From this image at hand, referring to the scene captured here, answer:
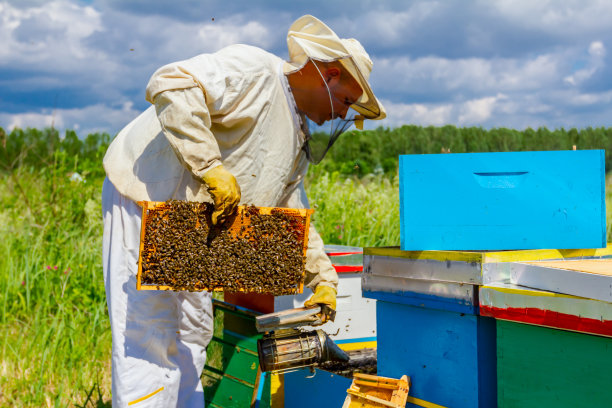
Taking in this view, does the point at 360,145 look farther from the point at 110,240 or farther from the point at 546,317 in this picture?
the point at 546,317

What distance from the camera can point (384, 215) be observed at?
6832 millimetres

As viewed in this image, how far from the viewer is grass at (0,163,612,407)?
445 centimetres

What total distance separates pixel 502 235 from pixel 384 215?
4.55 m

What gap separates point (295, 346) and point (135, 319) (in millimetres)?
848

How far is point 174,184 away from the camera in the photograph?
114 inches

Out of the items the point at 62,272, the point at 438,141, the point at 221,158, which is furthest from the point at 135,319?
the point at 438,141

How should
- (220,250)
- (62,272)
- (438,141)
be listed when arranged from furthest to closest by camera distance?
(438,141), (62,272), (220,250)

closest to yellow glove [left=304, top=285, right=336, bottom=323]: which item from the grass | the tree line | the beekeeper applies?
the beekeeper

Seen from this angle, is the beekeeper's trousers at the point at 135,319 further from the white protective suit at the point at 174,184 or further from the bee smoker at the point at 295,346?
the bee smoker at the point at 295,346

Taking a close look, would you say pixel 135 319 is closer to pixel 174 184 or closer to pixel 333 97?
pixel 174 184

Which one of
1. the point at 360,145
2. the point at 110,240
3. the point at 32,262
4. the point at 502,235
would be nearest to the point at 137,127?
the point at 110,240

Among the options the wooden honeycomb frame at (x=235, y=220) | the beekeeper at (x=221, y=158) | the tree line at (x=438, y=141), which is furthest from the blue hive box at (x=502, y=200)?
the tree line at (x=438, y=141)

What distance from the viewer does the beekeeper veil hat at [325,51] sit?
2756 millimetres

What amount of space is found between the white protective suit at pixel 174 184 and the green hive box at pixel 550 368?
4.04ft
